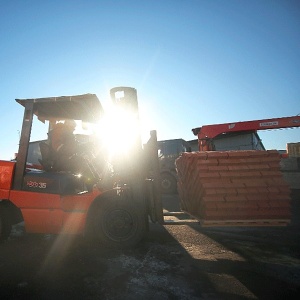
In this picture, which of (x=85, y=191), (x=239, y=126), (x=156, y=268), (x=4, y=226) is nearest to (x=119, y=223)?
(x=85, y=191)

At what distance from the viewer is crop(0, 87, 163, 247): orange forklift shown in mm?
3932

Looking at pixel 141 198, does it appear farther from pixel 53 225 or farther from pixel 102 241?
pixel 53 225

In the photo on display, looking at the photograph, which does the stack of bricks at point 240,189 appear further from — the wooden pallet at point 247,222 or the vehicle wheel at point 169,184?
the vehicle wheel at point 169,184

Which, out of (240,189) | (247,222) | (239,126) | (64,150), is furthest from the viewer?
(239,126)

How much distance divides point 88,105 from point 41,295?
309 cm

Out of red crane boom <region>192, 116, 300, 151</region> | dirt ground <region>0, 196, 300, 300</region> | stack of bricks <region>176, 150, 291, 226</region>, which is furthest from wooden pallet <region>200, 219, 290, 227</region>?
red crane boom <region>192, 116, 300, 151</region>

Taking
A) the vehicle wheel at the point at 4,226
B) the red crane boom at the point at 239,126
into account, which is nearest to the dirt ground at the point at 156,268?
the vehicle wheel at the point at 4,226

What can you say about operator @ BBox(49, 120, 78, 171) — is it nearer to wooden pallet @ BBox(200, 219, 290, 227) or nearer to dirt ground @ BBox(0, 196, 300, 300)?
dirt ground @ BBox(0, 196, 300, 300)

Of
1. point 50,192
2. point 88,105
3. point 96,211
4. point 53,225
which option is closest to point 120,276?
point 96,211

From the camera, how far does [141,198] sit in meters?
4.18

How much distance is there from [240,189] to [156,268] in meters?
2.08

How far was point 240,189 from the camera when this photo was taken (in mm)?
4121

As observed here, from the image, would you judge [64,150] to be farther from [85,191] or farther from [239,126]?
[239,126]

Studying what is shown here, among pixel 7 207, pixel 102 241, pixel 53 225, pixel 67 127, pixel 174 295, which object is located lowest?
pixel 174 295
